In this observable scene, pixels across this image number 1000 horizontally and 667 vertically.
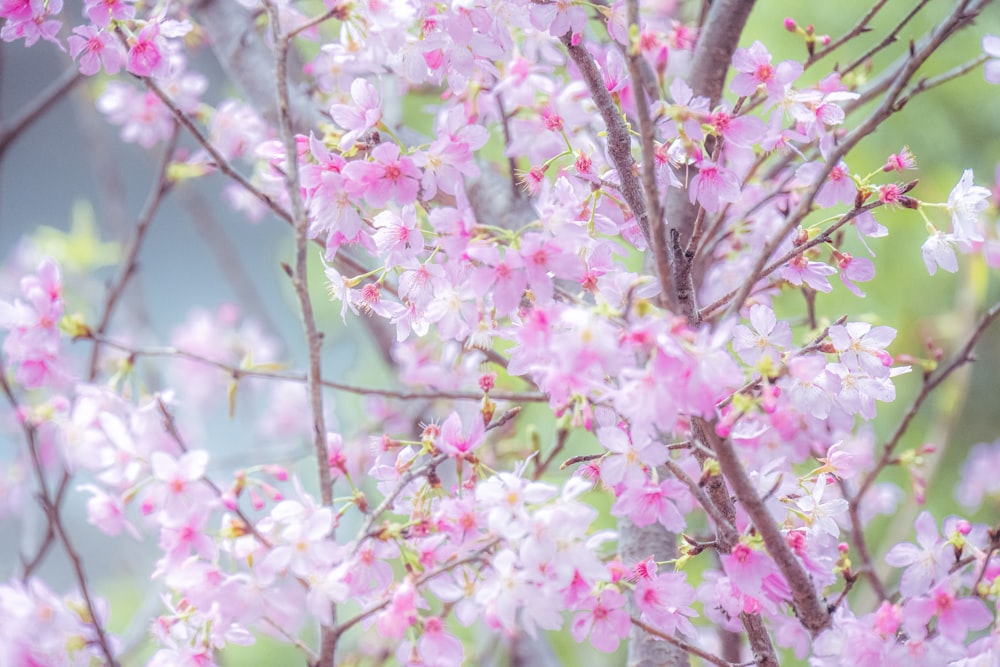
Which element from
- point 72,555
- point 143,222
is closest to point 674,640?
point 72,555

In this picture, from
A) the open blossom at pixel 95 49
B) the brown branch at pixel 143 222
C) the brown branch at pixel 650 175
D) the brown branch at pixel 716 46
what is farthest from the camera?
the brown branch at pixel 143 222

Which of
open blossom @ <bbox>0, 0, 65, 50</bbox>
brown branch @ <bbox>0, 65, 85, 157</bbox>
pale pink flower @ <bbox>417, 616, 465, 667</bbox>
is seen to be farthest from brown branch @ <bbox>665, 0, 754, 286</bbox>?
brown branch @ <bbox>0, 65, 85, 157</bbox>

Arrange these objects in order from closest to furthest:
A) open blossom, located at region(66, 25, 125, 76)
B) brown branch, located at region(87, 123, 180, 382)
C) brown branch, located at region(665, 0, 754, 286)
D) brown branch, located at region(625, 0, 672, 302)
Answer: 1. brown branch, located at region(625, 0, 672, 302)
2. open blossom, located at region(66, 25, 125, 76)
3. brown branch, located at region(665, 0, 754, 286)
4. brown branch, located at region(87, 123, 180, 382)

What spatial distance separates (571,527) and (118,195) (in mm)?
1422

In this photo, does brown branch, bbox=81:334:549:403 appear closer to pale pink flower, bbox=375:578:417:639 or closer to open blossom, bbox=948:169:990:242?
pale pink flower, bbox=375:578:417:639

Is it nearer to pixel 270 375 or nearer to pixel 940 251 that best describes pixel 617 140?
pixel 940 251

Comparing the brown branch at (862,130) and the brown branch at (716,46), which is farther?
the brown branch at (716,46)

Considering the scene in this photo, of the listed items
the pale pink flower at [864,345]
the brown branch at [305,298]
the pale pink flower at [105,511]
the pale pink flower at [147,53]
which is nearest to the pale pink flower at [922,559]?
the pale pink flower at [864,345]

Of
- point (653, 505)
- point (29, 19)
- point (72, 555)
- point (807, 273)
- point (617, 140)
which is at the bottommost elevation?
point (72, 555)

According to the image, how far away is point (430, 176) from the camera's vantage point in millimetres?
550

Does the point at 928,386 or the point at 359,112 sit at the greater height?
the point at 359,112

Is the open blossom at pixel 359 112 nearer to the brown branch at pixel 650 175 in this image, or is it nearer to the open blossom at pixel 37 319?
the brown branch at pixel 650 175

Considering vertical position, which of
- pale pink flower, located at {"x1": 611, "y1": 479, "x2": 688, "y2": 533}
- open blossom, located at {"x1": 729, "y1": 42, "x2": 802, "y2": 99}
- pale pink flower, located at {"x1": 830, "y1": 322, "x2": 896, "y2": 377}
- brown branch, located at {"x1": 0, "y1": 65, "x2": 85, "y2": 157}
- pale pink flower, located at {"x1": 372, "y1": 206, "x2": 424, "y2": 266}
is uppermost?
open blossom, located at {"x1": 729, "y1": 42, "x2": 802, "y2": 99}

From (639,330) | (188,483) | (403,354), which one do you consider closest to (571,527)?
(639,330)
